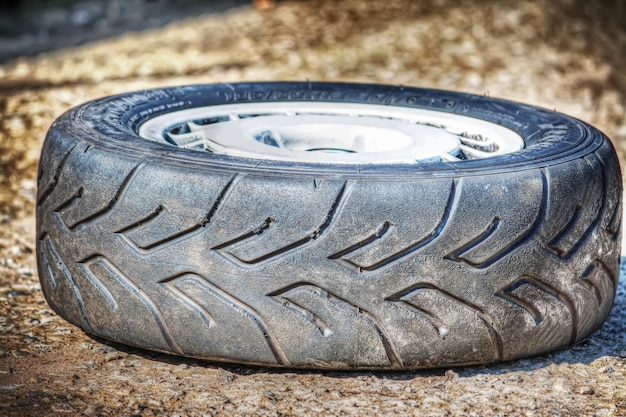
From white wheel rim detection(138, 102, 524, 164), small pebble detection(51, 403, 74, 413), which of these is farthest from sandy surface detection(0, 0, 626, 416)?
white wheel rim detection(138, 102, 524, 164)

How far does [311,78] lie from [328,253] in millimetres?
4373

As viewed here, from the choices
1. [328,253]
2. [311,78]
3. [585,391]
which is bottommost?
[311,78]

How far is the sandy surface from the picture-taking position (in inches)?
75.6

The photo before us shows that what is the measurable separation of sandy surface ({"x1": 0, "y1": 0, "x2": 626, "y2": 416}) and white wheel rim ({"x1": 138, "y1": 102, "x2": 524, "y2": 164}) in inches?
23.5

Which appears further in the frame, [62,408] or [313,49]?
[313,49]

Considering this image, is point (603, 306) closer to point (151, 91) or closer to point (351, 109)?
point (351, 109)

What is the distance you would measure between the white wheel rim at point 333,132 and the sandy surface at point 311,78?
0.60 metres

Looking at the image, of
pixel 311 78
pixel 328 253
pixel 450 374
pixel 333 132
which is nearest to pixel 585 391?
pixel 450 374

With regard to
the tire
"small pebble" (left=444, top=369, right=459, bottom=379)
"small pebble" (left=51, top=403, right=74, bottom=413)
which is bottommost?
"small pebble" (left=444, top=369, right=459, bottom=379)

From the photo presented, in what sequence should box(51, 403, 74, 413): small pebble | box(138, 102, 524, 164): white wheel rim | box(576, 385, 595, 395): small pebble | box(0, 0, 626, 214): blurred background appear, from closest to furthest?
box(51, 403, 74, 413): small pebble, box(576, 385, 595, 395): small pebble, box(138, 102, 524, 164): white wheel rim, box(0, 0, 626, 214): blurred background

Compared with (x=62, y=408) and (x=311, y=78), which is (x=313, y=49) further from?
(x=62, y=408)

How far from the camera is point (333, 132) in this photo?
2.74m

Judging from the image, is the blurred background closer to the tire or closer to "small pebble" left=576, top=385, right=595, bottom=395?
the tire

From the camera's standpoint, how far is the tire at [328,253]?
1896 millimetres
